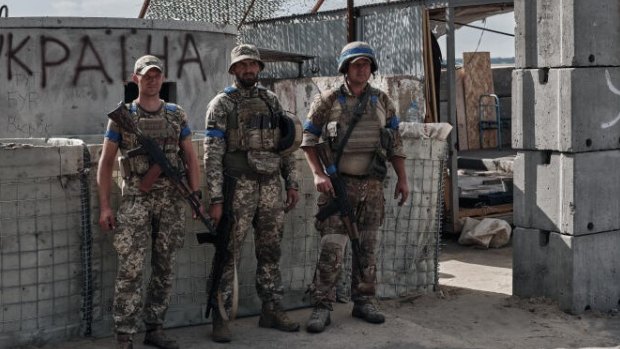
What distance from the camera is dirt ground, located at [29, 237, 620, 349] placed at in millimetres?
5539

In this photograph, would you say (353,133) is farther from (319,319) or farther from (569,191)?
(569,191)

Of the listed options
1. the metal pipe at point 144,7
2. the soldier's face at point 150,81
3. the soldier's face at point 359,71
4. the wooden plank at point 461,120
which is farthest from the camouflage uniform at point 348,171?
the wooden plank at point 461,120

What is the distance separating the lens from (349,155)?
5.75m

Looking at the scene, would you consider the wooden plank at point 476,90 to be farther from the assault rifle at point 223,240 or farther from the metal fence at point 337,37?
the assault rifle at point 223,240

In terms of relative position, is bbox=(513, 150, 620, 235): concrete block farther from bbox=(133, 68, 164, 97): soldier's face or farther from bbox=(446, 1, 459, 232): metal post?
bbox=(133, 68, 164, 97): soldier's face

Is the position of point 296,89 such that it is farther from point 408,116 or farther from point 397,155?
point 397,155

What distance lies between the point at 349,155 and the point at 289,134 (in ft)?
1.61

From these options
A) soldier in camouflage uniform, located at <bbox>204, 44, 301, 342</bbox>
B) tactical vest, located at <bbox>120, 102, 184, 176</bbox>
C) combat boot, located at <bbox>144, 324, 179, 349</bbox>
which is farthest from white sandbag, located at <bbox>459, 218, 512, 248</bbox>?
tactical vest, located at <bbox>120, 102, 184, 176</bbox>

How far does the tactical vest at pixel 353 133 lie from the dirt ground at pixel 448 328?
1123 millimetres

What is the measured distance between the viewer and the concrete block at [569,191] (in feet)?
20.9

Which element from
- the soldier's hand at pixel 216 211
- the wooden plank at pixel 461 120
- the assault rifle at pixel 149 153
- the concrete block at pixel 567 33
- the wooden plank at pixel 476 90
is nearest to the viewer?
the assault rifle at pixel 149 153

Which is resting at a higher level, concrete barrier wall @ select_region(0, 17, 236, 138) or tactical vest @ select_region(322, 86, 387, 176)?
concrete barrier wall @ select_region(0, 17, 236, 138)

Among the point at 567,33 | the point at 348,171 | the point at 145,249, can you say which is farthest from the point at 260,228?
the point at 567,33

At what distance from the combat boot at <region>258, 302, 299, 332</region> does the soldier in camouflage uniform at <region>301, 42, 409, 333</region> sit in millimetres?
124
